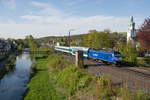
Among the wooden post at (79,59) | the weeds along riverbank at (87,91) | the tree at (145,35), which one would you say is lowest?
the weeds along riverbank at (87,91)

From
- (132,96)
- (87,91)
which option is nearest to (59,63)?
(87,91)

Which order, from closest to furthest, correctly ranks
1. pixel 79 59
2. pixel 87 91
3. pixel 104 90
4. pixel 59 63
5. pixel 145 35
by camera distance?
pixel 104 90, pixel 87 91, pixel 145 35, pixel 79 59, pixel 59 63

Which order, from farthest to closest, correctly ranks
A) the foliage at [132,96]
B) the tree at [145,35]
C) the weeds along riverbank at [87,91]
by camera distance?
the tree at [145,35] < the weeds along riverbank at [87,91] < the foliage at [132,96]

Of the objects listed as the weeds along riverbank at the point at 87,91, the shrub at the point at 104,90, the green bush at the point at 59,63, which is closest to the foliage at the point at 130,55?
the green bush at the point at 59,63

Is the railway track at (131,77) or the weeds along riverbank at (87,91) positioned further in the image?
the railway track at (131,77)

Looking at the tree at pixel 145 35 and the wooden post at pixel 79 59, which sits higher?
the tree at pixel 145 35

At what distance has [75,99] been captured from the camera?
12.0 m

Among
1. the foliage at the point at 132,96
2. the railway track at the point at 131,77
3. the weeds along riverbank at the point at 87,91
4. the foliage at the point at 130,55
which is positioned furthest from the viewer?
the foliage at the point at 130,55

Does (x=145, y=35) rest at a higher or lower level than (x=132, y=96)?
higher

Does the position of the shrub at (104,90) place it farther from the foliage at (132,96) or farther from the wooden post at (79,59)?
the wooden post at (79,59)

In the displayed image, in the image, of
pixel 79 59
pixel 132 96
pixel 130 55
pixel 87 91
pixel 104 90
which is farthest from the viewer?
pixel 130 55

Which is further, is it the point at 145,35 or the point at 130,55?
the point at 130,55

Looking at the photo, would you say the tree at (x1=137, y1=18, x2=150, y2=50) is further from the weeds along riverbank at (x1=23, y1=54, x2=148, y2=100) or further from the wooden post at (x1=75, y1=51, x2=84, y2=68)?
the weeds along riverbank at (x1=23, y1=54, x2=148, y2=100)

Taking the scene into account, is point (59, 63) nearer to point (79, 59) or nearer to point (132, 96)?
point (79, 59)
